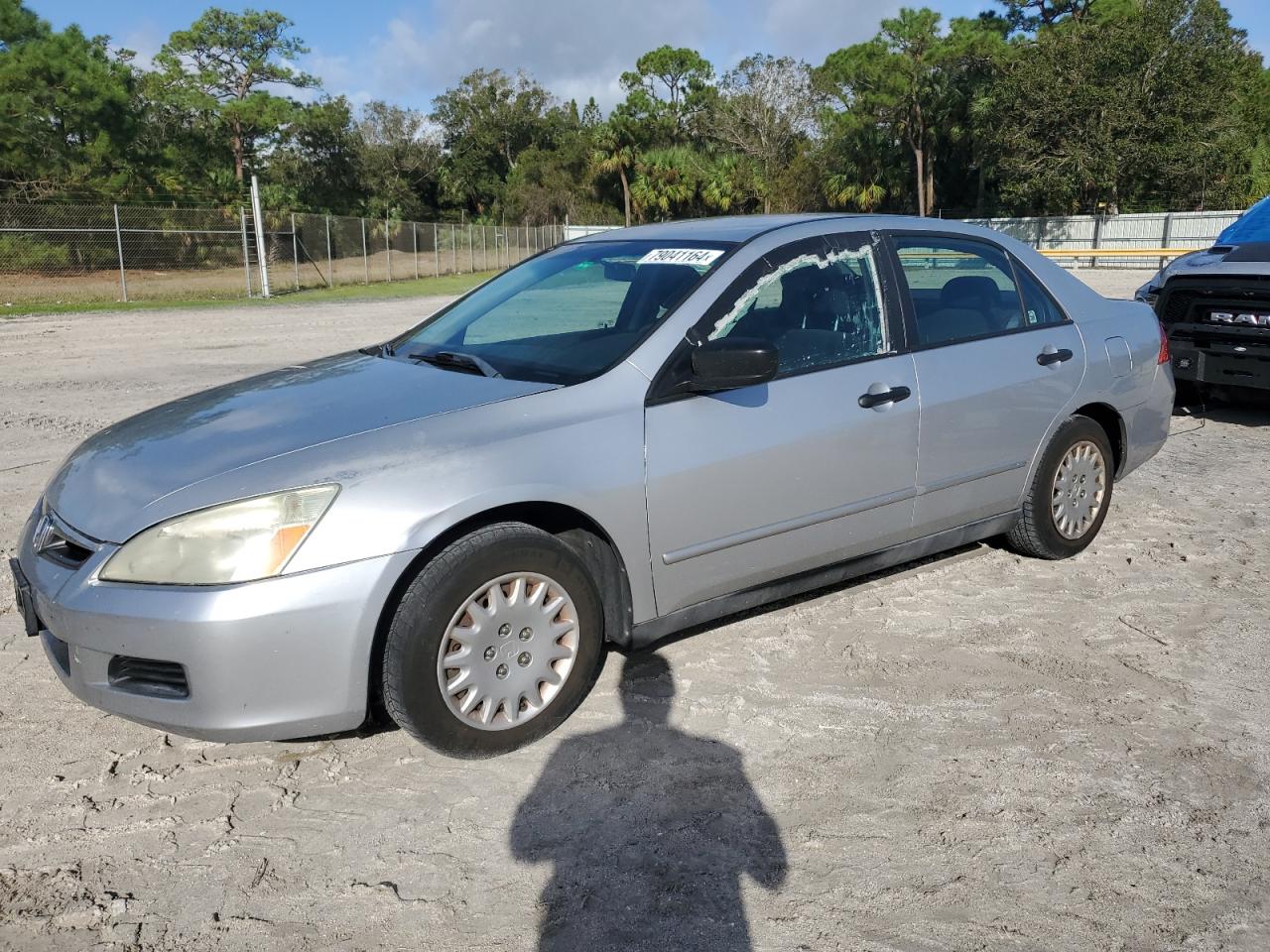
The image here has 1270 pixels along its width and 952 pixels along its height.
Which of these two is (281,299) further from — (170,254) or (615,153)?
(615,153)

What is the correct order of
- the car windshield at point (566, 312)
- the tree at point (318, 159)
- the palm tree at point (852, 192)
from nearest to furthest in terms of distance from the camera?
1. the car windshield at point (566, 312)
2. the tree at point (318, 159)
3. the palm tree at point (852, 192)

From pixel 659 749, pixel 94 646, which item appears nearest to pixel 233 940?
pixel 94 646

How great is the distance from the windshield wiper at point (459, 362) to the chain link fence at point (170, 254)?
15275 mm

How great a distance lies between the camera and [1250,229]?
28.2ft

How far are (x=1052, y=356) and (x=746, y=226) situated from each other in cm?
161

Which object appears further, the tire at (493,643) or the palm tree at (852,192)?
the palm tree at (852,192)

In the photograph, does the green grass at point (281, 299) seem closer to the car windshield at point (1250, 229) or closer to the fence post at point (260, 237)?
the fence post at point (260, 237)

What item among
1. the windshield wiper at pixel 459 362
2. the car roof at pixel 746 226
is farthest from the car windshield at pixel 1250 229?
the windshield wiper at pixel 459 362

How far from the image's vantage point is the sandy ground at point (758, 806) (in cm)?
253

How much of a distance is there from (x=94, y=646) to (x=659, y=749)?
5.58 ft

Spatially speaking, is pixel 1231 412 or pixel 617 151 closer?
pixel 1231 412

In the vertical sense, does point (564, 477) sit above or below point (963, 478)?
above

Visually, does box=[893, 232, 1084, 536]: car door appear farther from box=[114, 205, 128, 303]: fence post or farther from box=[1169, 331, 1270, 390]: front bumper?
box=[114, 205, 128, 303]: fence post

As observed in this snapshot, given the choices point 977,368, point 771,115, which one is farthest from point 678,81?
point 977,368
